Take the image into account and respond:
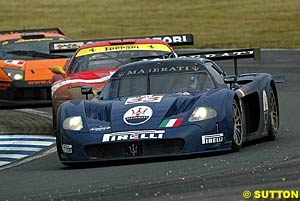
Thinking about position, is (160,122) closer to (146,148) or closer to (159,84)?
(146,148)

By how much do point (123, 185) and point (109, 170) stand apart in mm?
1377

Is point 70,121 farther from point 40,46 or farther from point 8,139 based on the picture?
point 40,46

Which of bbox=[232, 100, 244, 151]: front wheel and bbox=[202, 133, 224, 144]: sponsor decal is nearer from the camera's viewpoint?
bbox=[202, 133, 224, 144]: sponsor decal

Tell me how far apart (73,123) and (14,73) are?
8.32 metres

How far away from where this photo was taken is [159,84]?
37.9 ft

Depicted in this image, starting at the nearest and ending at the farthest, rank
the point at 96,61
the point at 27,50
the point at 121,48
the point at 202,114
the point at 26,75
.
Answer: the point at 202,114 → the point at 96,61 → the point at 121,48 → the point at 26,75 → the point at 27,50

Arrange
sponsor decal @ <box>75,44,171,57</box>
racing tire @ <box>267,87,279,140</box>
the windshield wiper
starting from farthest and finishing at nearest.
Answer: the windshield wiper, sponsor decal @ <box>75,44,171,57</box>, racing tire @ <box>267,87,279,140</box>

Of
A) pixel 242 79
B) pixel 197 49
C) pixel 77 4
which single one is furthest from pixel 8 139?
pixel 77 4

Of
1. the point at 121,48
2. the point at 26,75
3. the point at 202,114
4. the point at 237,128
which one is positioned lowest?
the point at 26,75

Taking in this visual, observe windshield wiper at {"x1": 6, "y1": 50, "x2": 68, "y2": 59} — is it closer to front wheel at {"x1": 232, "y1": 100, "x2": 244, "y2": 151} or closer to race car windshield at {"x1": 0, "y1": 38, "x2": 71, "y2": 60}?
race car windshield at {"x1": 0, "y1": 38, "x2": 71, "y2": 60}

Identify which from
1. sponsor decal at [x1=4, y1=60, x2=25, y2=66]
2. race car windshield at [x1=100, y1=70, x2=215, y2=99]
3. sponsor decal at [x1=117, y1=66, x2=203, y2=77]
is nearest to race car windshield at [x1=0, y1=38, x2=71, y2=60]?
sponsor decal at [x1=4, y1=60, x2=25, y2=66]

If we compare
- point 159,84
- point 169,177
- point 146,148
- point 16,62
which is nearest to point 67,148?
point 146,148

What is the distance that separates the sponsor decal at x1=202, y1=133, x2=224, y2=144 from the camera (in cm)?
1024

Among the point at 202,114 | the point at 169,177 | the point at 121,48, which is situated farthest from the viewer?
the point at 121,48
